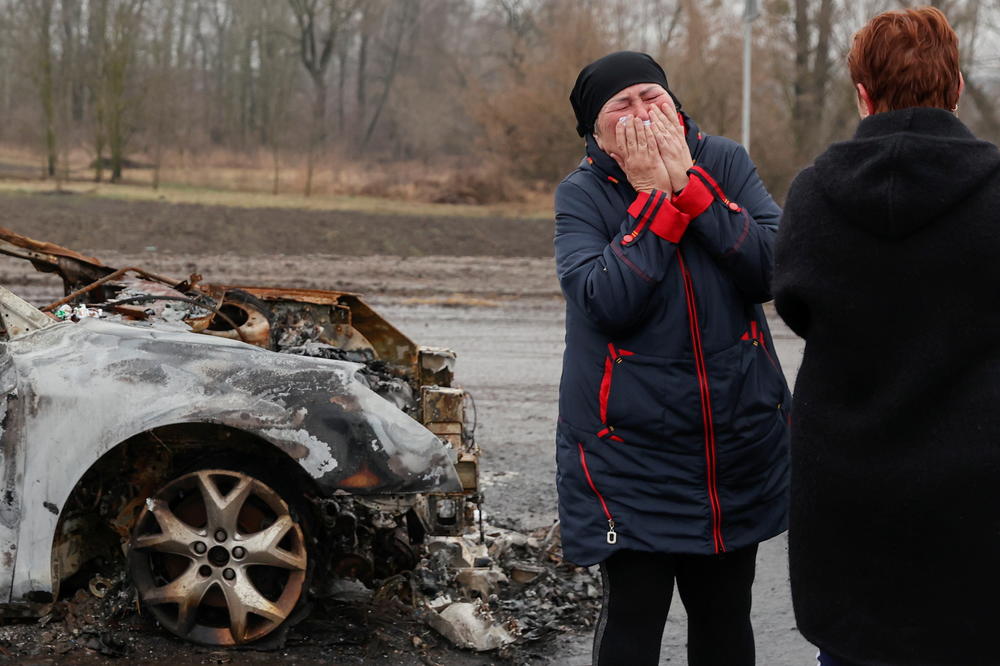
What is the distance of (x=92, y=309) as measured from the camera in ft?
14.6

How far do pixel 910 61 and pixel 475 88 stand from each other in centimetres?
3344

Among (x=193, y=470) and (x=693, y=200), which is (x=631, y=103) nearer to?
(x=693, y=200)

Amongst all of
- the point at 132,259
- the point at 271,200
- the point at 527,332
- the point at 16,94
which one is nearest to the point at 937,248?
the point at 527,332

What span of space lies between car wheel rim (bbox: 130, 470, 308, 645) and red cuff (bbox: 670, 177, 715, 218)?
6.21ft

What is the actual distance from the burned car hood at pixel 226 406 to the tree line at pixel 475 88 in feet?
79.2

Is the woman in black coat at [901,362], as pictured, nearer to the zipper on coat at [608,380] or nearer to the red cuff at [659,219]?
the red cuff at [659,219]

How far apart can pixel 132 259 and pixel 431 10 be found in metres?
42.6

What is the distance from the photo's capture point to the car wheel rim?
12.6ft

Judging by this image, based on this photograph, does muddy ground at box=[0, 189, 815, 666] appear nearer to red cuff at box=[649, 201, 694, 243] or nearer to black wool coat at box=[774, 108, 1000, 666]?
red cuff at box=[649, 201, 694, 243]

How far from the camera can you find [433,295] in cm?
1459

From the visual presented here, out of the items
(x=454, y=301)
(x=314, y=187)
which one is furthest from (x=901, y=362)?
(x=314, y=187)

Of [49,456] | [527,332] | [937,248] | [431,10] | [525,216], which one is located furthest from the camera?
[431,10]

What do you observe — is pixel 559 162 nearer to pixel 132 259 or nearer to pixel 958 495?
pixel 132 259

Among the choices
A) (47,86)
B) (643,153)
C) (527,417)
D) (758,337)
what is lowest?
(527,417)
